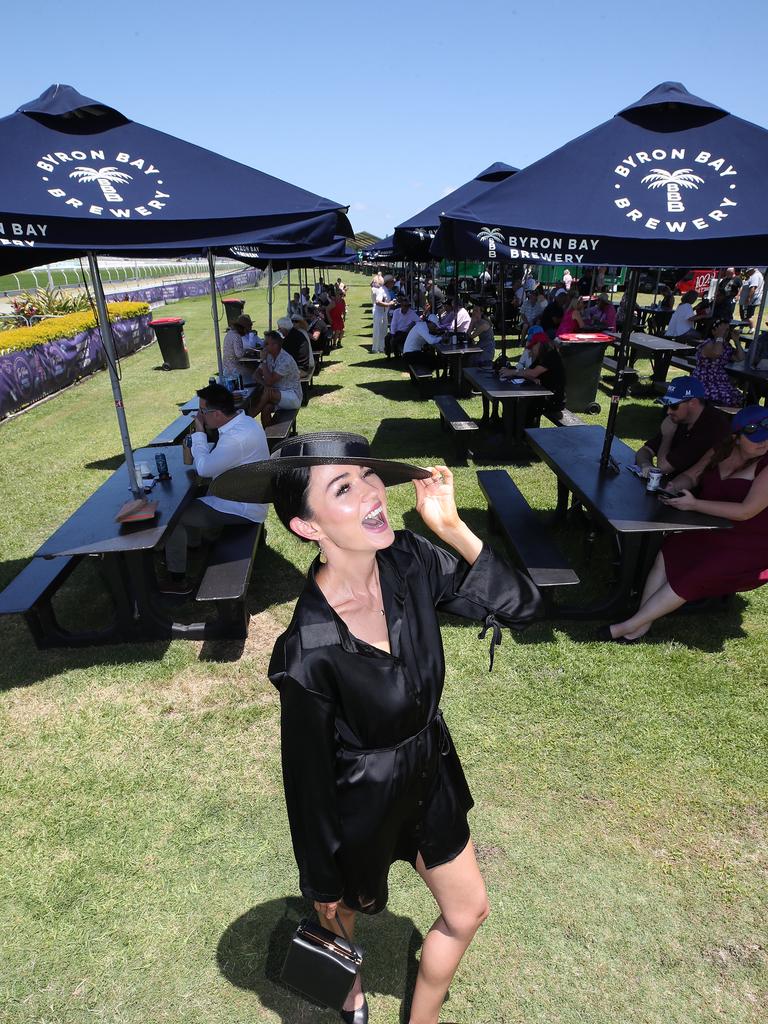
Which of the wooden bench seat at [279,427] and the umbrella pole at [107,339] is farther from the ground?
the umbrella pole at [107,339]

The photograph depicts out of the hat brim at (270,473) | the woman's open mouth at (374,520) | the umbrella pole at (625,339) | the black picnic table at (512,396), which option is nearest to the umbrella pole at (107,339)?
the hat brim at (270,473)

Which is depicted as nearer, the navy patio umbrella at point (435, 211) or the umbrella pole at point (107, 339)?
the umbrella pole at point (107, 339)

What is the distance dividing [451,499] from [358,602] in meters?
0.43

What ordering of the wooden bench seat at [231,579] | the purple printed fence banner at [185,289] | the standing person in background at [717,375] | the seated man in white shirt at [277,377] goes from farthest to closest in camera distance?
1. the purple printed fence banner at [185,289]
2. the seated man in white shirt at [277,377]
3. the standing person in background at [717,375]
4. the wooden bench seat at [231,579]

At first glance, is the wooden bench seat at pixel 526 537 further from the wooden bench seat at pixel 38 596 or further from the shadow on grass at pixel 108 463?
the shadow on grass at pixel 108 463

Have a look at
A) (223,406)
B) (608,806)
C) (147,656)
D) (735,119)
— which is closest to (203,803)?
(147,656)

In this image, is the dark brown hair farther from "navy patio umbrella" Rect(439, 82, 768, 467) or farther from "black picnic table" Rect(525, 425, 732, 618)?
"black picnic table" Rect(525, 425, 732, 618)

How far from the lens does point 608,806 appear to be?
310 cm

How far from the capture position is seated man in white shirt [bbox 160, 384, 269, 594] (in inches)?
179

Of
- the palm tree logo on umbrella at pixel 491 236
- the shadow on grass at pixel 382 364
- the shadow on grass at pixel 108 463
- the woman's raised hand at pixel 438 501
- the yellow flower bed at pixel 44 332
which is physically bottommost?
the shadow on grass at pixel 108 463

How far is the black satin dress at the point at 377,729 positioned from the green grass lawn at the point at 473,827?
1031mm

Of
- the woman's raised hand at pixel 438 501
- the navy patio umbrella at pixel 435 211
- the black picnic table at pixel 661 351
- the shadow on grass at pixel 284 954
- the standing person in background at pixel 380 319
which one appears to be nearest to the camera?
the woman's raised hand at pixel 438 501

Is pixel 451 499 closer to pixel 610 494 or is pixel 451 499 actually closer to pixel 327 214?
pixel 327 214

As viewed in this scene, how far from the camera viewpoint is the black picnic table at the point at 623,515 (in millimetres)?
3986
